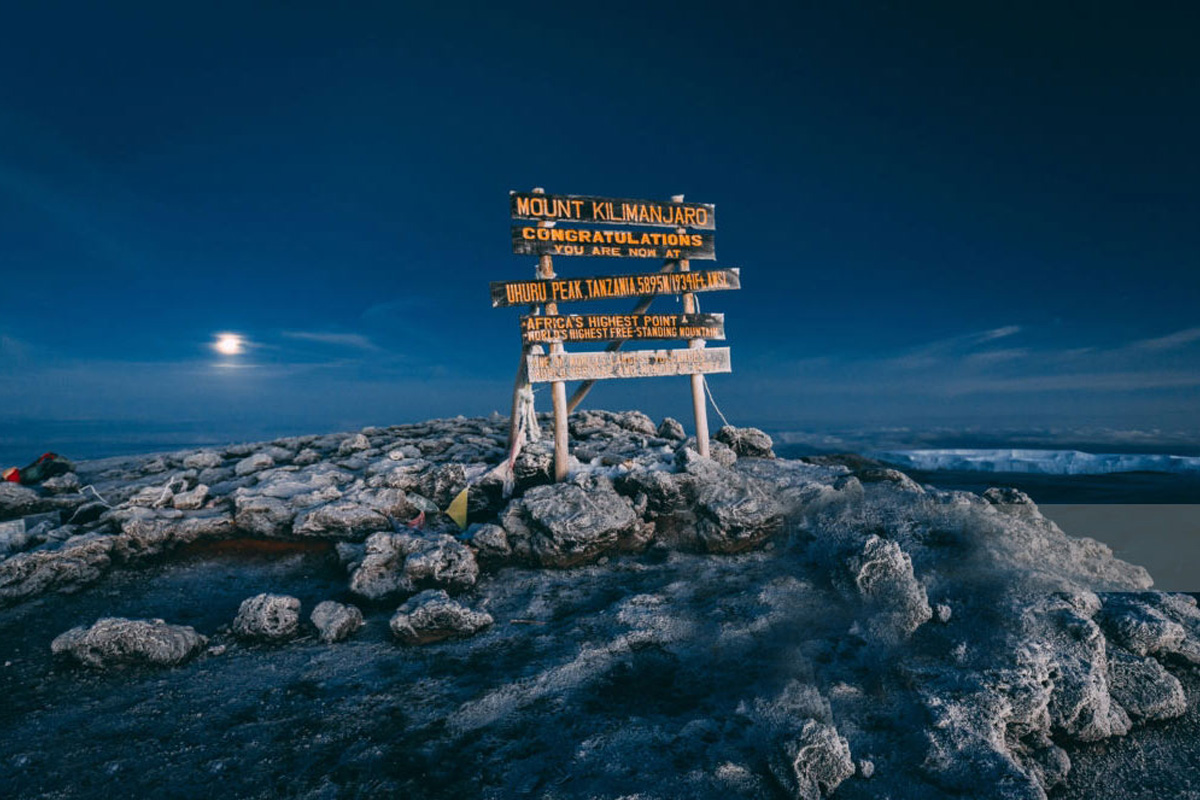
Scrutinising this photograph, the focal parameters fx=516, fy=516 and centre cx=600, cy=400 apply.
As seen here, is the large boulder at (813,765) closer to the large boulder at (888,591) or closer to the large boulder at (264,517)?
the large boulder at (888,591)

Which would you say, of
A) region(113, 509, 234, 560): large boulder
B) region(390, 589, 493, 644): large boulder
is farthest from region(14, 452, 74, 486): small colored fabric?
region(390, 589, 493, 644): large boulder

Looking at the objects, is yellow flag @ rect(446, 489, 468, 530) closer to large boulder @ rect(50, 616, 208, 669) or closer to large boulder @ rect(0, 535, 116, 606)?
large boulder @ rect(50, 616, 208, 669)

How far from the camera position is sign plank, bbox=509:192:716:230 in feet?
30.7

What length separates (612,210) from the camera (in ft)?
32.5

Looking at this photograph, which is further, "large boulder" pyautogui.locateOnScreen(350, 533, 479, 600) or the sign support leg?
the sign support leg

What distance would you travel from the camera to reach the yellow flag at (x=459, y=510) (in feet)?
30.7

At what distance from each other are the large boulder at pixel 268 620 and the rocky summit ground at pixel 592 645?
0.07 m

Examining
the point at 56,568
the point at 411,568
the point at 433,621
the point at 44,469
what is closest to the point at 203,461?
the point at 44,469

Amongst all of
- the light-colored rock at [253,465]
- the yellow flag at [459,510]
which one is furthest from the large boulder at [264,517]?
the light-colored rock at [253,465]

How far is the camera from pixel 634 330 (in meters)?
10.1

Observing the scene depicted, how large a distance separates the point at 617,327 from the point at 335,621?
657cm

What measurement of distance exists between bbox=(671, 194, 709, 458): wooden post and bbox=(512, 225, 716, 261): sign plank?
10.1 inches

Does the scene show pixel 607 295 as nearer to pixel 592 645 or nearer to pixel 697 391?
pixel 697 391

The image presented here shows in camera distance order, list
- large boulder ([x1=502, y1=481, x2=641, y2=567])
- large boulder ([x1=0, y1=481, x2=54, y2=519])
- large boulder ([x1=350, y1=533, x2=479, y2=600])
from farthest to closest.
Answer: large boulder ([x1=0, y1=481, x2=54, y2=519]), large boulder ([x1=502, y1=481, x2=641, y2=567]), large boulder ([x1=350, y1=533, x2=479, y2=600])
